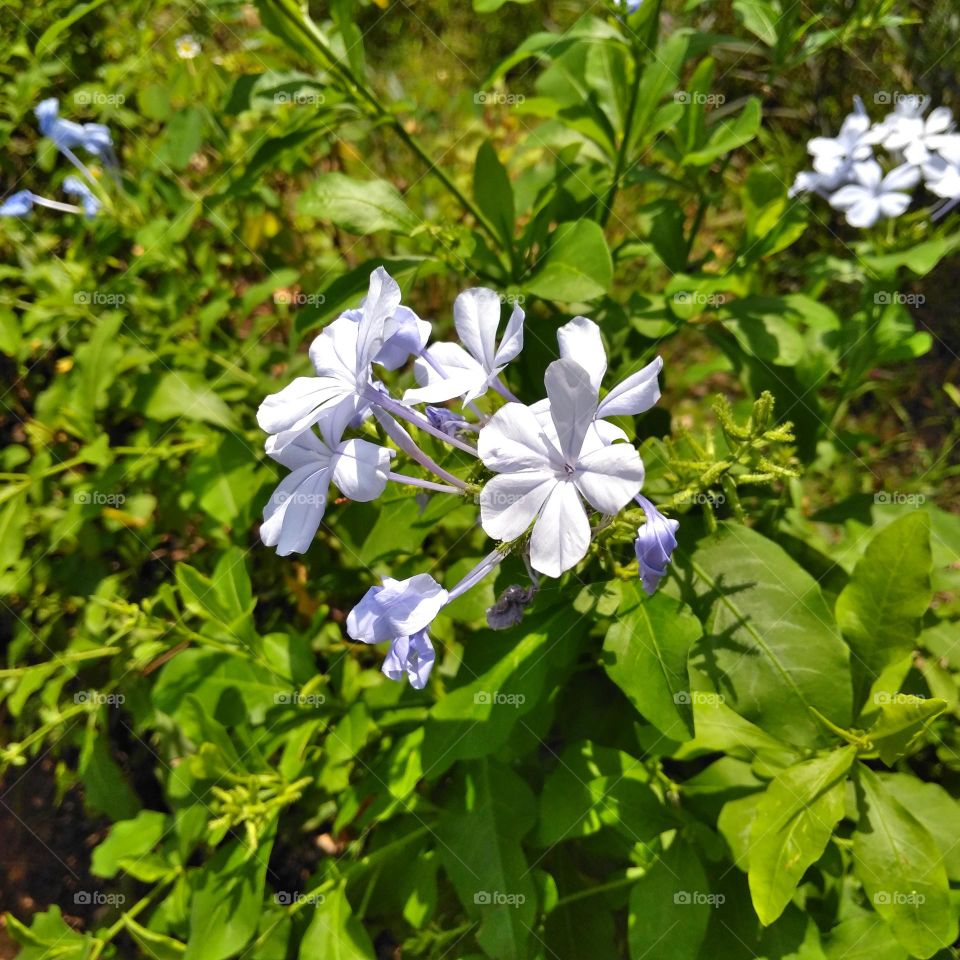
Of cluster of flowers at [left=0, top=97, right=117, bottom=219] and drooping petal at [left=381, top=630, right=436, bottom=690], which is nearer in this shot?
drooping petal at [left=381, top=630, right=436, bottom=690]

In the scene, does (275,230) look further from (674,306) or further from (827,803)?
(827,803)

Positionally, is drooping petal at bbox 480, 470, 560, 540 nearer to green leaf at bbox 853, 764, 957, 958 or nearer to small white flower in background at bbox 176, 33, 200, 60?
green leaf at bbox 853, 764, 957, 958

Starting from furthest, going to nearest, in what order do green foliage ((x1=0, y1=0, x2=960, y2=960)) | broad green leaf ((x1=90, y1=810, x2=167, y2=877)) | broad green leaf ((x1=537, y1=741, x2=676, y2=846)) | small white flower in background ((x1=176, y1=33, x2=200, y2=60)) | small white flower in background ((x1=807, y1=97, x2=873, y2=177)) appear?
small white flower in background ((x1=176, y1=33, x2=200, y2=60)), small white flower in background ((x1=807, y1=97, x2=873, y2=177)), broad green leaf ((x1=90, y1=810, x2=167, y2=877)), broad green leaf ((x1=537, y1=741, x2=676, y2=846)), green foliage ((x1=0, y1=0, x2=960, y2=960))

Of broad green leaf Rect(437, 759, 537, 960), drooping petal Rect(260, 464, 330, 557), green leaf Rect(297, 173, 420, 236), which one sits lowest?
broad green leaf Rect(437, 759, 537, 960)

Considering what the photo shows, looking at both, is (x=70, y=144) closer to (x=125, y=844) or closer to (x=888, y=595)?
(x=125, y=844)

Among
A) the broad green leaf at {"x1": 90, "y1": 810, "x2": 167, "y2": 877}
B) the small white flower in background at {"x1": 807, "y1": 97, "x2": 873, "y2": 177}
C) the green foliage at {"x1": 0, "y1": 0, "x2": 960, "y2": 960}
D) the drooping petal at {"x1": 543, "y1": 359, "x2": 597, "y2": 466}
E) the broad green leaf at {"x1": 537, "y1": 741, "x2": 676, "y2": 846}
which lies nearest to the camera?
the drooping petal at {"x1": 543, "y1": 359, "x2": 597, "y2": 466}

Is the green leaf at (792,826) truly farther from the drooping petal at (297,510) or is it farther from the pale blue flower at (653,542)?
the drooping petal at (297,510)

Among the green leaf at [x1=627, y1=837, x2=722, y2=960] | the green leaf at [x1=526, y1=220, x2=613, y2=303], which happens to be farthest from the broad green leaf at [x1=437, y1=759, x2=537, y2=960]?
the green leaf at [x1=526, y1=220, x2=613, y2=303]

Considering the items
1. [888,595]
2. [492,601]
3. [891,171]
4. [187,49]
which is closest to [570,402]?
[492,601]

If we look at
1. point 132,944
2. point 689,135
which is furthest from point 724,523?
point 132,944
